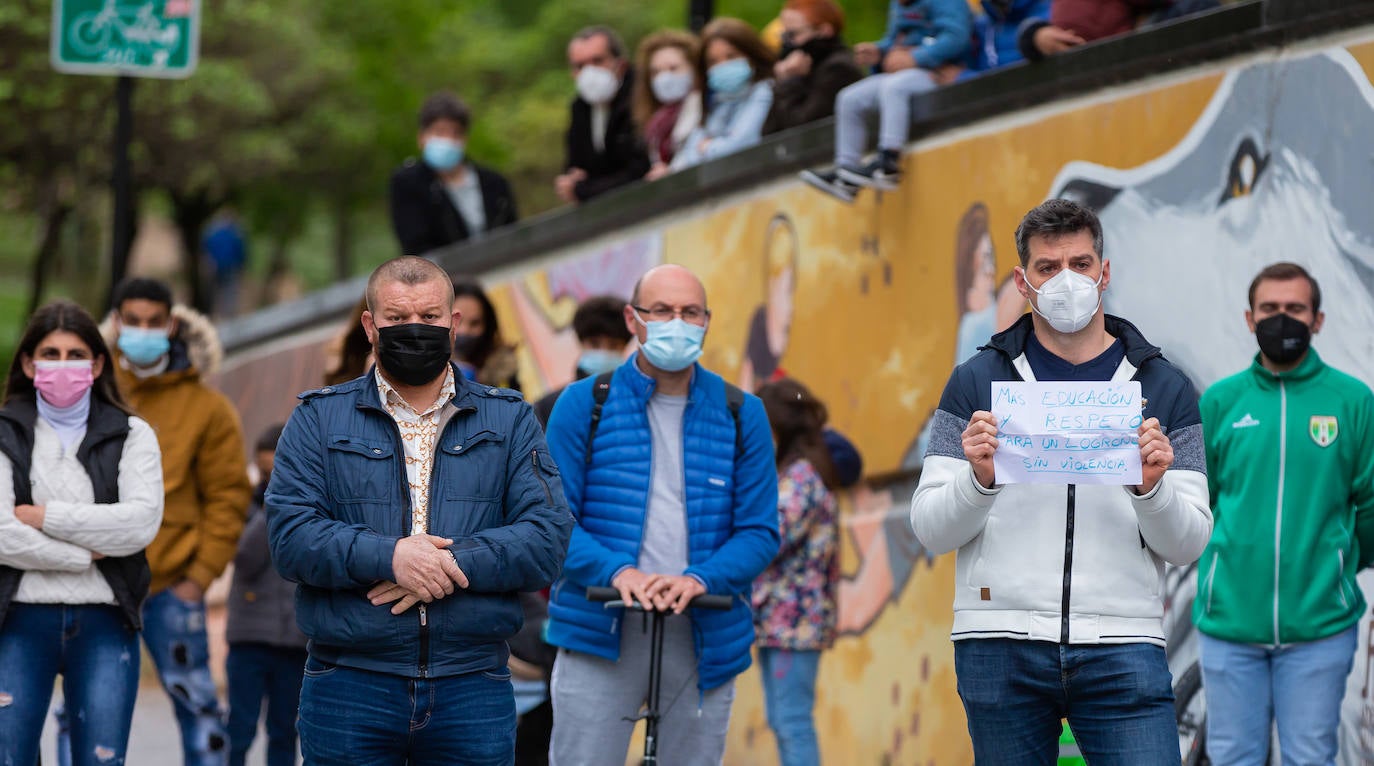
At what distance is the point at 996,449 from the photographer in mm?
4750

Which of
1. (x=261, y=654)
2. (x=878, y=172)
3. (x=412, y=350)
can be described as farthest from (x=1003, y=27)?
(x=412, y=350)

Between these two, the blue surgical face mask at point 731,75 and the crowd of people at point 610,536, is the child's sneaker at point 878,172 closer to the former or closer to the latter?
the crowd of people at point 610,536

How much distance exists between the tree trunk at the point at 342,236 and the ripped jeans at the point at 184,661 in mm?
25635

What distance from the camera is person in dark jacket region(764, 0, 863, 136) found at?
34.2ft

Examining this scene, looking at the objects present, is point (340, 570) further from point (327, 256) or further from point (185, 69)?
point (327, 256)

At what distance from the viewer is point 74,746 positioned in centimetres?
657

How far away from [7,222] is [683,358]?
97.2ft

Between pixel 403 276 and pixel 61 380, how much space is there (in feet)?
6.85

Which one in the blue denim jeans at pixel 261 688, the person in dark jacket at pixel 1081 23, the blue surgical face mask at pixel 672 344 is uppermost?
the person in dark jacket at pixel 1081 23

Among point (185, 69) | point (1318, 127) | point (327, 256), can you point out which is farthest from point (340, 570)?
point (327, 256)

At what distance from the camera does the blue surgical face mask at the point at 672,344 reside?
6.27 m

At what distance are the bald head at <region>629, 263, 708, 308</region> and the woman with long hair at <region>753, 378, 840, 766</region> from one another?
149cm

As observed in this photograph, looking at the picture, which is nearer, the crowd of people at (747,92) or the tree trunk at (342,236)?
the crowd of people at (747,92)

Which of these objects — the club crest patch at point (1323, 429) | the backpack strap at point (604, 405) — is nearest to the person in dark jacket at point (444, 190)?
the backpack strap at point (604, 405)
